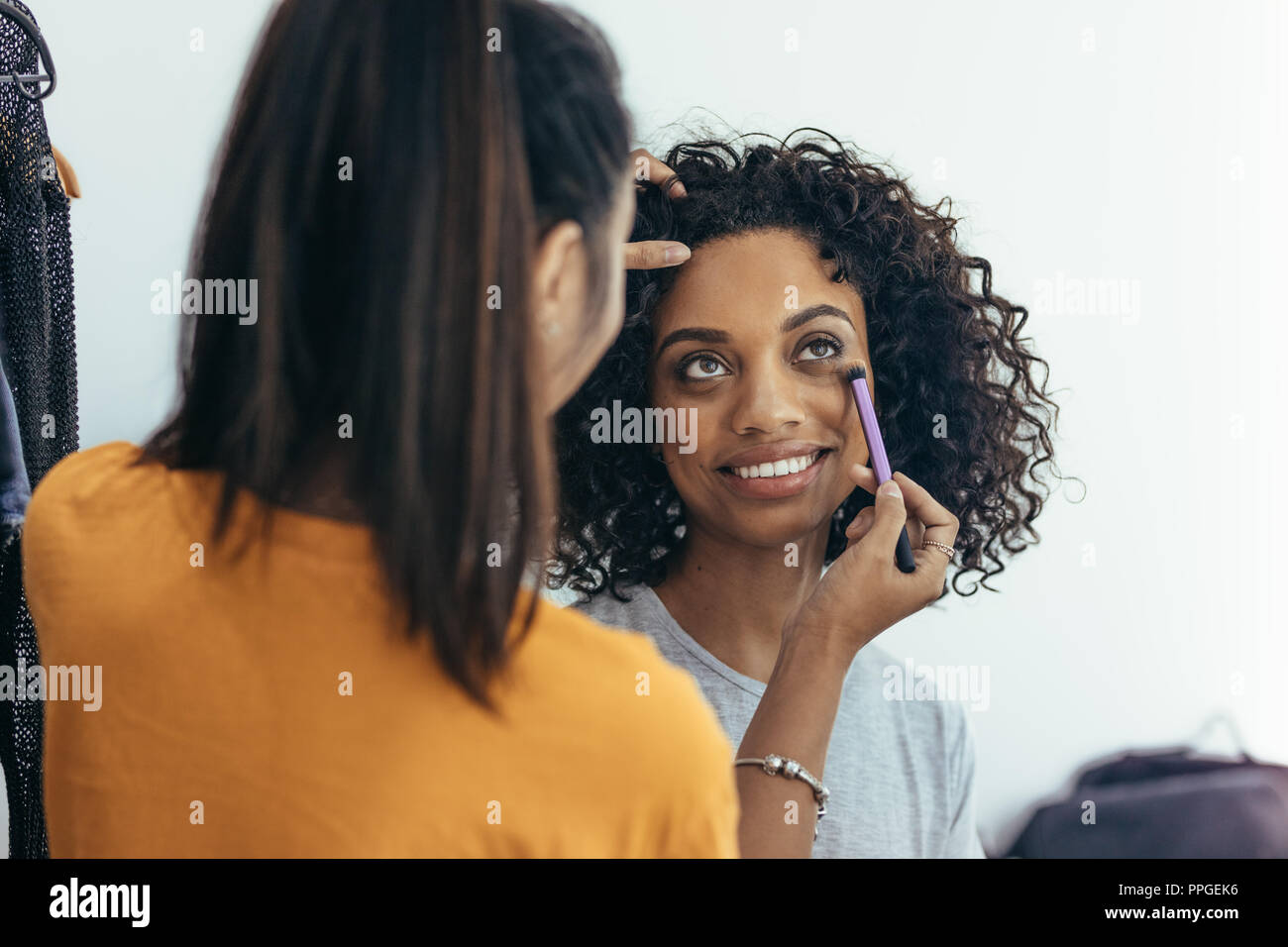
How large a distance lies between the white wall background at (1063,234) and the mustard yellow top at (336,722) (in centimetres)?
62

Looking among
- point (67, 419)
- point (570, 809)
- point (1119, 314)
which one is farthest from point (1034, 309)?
point (67, 419)

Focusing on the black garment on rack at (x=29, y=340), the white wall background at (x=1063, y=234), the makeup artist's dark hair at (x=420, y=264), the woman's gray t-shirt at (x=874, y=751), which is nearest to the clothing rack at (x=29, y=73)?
the black garment on rack at (x=29, y=340)

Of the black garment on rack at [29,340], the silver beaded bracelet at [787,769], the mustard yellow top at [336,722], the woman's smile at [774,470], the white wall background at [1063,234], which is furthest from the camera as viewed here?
the white wall background at [1063,234]

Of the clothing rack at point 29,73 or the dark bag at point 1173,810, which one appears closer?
the clothing rack at point 29,73

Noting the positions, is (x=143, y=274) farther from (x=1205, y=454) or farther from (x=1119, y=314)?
(x=1205, y=454)

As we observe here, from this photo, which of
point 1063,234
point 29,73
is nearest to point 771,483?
point 1063,234

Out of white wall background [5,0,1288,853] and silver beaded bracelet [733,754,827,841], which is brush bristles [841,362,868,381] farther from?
silver beaded bracelet [733,754,827,841]

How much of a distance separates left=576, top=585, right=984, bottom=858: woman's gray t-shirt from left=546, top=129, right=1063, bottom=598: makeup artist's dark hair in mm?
89

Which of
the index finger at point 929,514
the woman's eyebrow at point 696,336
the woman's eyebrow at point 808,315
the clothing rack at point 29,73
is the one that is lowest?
the index finger at point 929,514

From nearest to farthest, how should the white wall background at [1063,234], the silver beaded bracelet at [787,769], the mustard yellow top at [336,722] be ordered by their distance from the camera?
the mustard yellow top at [336,722], the silver beaded bracelet at [787,769], the white wall background at [1063,234]

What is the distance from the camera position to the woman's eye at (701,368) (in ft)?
3.19

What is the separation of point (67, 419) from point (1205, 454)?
1102 millimetres

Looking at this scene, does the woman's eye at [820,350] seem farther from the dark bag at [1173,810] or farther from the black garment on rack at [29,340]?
the black garment on rack at [29,340]

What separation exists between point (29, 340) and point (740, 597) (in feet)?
2.15
